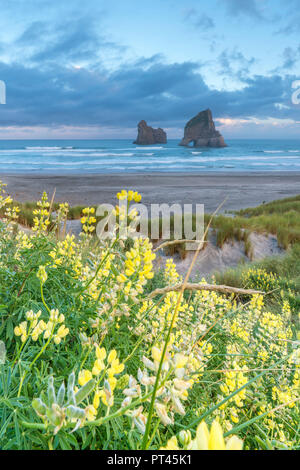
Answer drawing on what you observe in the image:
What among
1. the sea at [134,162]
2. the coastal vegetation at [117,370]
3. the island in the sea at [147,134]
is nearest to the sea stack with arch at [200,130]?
the island in the sea at [147,134]

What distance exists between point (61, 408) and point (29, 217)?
382 inches

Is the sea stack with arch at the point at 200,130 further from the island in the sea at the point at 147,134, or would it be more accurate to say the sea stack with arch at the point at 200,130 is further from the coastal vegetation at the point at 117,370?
the coastal vegetation at the point at 117,370

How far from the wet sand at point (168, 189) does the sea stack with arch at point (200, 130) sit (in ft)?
190

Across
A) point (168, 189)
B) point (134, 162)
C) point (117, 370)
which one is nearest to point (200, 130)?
point (134, 162)

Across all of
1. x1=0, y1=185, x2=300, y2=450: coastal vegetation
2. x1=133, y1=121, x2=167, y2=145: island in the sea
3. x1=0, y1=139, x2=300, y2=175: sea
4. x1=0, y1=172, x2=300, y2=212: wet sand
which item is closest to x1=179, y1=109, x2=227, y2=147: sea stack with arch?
x1=133, y1=121, x2=167, y2=145: island in the sea

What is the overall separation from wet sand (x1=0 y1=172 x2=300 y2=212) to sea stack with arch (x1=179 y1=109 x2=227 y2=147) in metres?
57.9

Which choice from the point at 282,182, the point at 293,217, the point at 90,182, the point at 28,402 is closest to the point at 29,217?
the point at 293,217

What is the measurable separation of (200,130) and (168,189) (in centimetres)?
6951

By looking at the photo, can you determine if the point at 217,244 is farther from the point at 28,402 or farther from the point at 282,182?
the point at 282,182

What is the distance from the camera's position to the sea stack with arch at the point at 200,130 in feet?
263

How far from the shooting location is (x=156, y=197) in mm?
16406

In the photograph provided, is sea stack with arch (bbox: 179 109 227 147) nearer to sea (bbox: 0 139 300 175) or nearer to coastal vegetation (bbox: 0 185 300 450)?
sea (bbox: 0 139 300 175)

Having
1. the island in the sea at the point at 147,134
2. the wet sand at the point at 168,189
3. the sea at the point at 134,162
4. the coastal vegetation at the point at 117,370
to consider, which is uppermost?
the island in the sea at the point at 147,134

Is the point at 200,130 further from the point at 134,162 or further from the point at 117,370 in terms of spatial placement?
the point at 117,370
